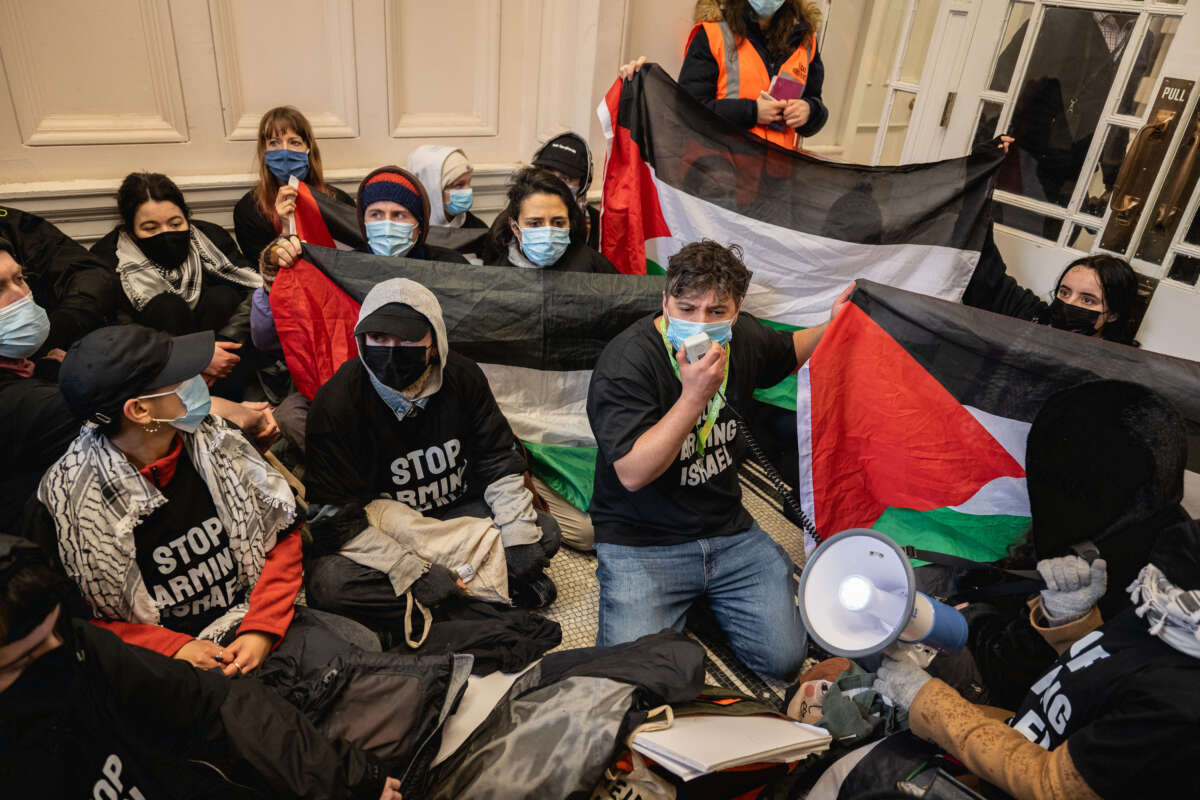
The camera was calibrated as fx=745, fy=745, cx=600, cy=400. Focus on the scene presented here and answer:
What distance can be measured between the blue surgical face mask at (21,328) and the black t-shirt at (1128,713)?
2.55 meters

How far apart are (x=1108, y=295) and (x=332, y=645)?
2.48 metres

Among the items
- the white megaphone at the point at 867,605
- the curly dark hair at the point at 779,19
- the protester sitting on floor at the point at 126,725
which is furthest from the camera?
the curly dark hair at the point at 779,19

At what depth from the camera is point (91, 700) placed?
1.15m

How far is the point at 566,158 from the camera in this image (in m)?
3.22

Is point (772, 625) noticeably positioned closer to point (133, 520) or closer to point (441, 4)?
point (133, 520)

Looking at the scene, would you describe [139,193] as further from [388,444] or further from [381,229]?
[388,444]

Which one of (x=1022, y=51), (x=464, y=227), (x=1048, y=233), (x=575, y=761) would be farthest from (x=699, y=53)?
(x=575, y=761)

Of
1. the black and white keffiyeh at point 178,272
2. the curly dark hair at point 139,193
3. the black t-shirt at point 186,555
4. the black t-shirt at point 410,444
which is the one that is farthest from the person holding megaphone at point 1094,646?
the curly dark hair at point 139,193

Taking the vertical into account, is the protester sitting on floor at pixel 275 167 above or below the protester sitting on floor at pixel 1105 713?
above

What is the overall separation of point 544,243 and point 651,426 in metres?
0.98

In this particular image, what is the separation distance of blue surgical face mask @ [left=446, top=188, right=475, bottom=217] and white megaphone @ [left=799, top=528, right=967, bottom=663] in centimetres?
229

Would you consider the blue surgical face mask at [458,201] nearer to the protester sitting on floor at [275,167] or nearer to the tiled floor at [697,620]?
the protester sitting on floor at [275,167]

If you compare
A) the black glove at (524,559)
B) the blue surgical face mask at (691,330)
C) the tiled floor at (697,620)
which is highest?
the blue surgical face mask at (691,330)

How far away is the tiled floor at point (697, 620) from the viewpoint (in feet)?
7.17
